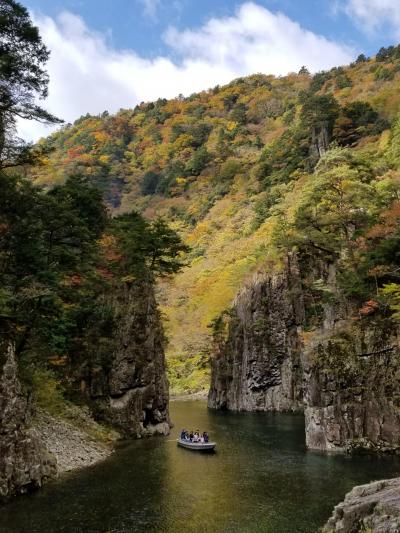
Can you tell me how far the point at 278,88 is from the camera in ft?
579

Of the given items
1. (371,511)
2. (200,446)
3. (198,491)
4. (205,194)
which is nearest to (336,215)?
(200,446)

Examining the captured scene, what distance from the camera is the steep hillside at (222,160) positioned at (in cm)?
9106

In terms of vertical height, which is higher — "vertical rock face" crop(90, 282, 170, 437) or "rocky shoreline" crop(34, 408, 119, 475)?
"vertical rock face" crop(90, 282, 170, 437)

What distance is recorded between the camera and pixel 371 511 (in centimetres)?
1483

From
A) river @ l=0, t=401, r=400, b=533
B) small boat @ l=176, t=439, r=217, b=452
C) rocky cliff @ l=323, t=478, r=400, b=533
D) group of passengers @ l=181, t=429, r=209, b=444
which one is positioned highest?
rocky cliff @ l=323, t=478, r=400, b=533

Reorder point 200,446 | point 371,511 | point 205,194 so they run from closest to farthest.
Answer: point 371,511
point 200,446
point 205,194

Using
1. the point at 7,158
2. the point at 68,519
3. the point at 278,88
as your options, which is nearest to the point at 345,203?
the point at 7,158

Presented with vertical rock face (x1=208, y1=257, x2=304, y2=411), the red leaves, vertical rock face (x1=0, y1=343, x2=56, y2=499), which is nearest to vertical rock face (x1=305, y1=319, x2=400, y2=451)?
the red leaves

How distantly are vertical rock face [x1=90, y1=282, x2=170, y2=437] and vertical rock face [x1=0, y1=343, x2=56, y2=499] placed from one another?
1602 centimetres

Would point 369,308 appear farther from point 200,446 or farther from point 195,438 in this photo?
point 195,438

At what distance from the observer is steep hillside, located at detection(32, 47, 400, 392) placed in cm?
9106

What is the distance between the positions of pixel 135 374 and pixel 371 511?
33032 mm

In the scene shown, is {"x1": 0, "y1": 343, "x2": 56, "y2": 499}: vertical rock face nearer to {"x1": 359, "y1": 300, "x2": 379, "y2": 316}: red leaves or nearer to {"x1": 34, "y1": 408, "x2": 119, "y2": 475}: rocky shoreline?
{"x1": 34, "y1": 408, "x2": 119, "y2": 475}: rocky shoreline

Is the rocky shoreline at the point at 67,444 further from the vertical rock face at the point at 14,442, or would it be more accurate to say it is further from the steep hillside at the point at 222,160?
the steep hillside at the point at 222,160
